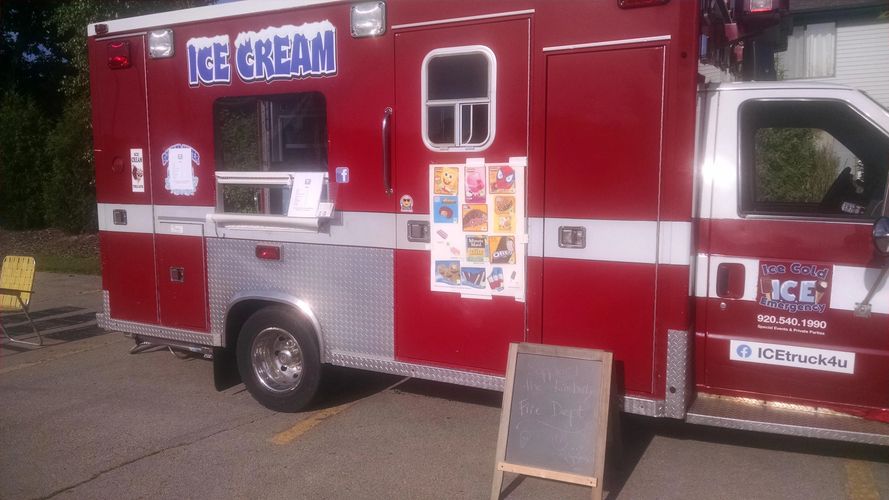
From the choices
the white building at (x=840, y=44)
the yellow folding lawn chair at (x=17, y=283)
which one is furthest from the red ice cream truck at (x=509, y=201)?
the white building at (x=840, y=44)

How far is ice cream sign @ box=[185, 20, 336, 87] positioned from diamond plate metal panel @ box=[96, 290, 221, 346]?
1.97 m

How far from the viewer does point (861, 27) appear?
52.7ft

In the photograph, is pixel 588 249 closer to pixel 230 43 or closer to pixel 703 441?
pixel 703 441

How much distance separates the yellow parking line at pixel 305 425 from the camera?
17.2ft

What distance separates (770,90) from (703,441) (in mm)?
2325

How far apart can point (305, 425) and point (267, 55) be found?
8.90ft

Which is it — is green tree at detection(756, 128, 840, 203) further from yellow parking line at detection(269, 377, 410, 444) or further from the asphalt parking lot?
yellow parking line at detection(269, 377, 410, 444)

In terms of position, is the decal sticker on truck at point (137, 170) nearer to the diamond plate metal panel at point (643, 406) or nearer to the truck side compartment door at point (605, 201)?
the truck side compartment door at point (605, 201)

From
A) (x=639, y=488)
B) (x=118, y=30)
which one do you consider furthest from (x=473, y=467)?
(x=118, y=30)

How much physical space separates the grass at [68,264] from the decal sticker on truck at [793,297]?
11.5 metres

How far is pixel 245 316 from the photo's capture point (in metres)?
5.84

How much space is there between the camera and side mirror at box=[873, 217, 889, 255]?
3.87 metres

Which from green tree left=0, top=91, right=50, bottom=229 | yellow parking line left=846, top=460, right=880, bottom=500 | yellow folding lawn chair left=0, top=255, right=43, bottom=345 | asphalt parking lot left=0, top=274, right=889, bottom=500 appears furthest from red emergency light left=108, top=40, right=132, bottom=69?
green tree left=0, top=91, right=50, bottom=229

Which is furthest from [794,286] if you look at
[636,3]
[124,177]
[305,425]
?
[124,177]
